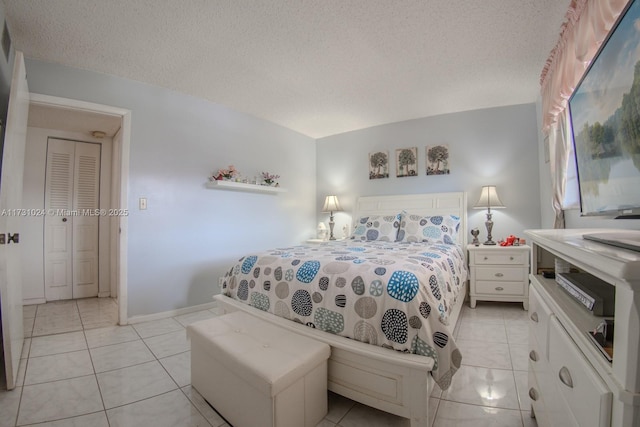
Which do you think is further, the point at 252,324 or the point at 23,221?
the point at 23,221

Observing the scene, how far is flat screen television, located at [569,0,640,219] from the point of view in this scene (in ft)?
2.55

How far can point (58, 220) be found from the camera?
362cm

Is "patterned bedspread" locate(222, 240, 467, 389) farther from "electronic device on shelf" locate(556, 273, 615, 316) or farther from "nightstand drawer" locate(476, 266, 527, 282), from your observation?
"nightstand drawer" locate(476, 266, 527, 282)

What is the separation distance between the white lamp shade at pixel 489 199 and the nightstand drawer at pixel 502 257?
1.86 ft

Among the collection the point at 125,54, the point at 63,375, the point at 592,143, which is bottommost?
the point at 63,375

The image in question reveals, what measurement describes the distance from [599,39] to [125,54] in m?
3.25

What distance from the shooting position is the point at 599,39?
1354mm

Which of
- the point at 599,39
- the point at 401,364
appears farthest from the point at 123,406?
the point at 599,39

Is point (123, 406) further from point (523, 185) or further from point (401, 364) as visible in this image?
point (523, 185)

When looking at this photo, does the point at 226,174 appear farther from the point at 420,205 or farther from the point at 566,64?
the point at 566,64

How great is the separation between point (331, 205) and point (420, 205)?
1.36 metres

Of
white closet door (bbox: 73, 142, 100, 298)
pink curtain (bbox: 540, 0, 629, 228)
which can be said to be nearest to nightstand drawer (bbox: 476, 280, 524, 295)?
pink curtain (bbox: 540, 0, 629, 228)

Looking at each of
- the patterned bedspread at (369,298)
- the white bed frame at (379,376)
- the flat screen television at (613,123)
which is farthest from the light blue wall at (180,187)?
the flat screen television at (613,123)

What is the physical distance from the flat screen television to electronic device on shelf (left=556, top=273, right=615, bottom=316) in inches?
10.0
